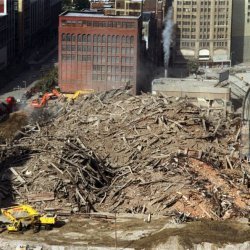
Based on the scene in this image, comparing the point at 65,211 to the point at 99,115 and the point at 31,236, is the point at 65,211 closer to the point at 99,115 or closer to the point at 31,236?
the point at 31,236

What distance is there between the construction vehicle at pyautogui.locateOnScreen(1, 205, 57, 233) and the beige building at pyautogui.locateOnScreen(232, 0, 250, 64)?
110m

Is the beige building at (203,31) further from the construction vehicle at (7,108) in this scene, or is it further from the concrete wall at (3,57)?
the construction vehicle at (7,108)

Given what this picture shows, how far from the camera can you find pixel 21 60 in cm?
13312

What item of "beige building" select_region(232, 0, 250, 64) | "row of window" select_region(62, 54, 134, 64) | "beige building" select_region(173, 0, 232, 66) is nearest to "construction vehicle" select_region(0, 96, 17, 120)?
"row of window" select_region(62, 54, 134, 64)

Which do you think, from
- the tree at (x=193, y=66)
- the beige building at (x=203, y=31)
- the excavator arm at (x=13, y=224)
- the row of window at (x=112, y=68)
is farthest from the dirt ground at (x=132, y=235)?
the beige building at (x=203, y=31)

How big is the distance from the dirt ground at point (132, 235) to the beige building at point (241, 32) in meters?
108

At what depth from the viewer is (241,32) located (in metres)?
151

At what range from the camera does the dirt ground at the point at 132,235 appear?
4178 centimetres

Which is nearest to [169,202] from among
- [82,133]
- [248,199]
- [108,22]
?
[248,199]

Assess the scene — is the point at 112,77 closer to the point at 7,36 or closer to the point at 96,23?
the point at 96,23

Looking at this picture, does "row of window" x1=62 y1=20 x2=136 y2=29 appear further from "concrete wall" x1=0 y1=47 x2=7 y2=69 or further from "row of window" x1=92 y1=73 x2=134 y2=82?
"concrete wall" x1=0 y1=47 x2=7 y2=69

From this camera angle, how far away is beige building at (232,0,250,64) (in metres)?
148

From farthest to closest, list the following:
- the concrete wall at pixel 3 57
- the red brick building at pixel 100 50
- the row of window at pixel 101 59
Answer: the concrete wall at pixel 3 57, the row of window at pixel 101 59, the red brick building at pixel 100 50

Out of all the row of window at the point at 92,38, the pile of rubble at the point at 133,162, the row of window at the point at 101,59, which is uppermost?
the row of window at the point at 92,38
